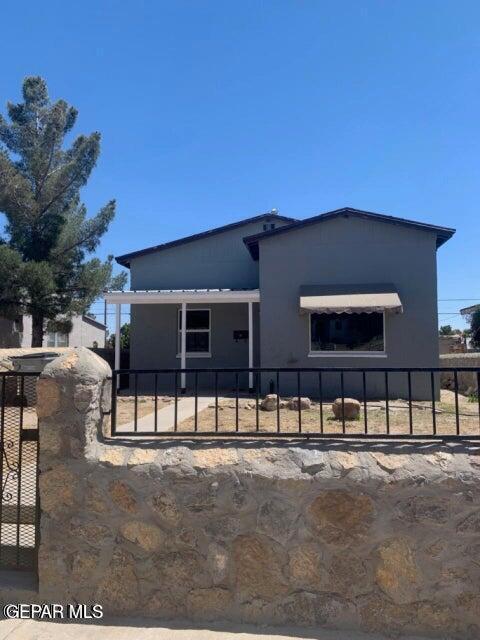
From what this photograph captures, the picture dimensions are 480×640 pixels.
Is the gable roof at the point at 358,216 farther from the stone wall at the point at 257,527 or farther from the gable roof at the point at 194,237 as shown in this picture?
the stone wall at the point at 257,527

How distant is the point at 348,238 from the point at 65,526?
10.5 m

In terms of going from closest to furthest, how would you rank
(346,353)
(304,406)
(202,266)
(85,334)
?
1. (304,406)
2. (346,353)
3. (202,266)
4. (85,334)

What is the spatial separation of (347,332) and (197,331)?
4430 millimetres

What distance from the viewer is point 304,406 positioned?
8492 millimetres

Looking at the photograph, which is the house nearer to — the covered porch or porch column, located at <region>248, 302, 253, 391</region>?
porch column, located at <region>248, 302, 253, 391</region>

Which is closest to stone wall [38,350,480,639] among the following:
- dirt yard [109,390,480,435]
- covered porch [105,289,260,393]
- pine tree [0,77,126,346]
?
dirt yard [109,390,480,435]

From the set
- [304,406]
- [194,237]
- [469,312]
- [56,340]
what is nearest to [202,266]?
[194,237]

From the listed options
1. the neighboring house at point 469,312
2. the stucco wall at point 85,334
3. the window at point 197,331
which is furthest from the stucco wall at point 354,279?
the neighboring house at point 469,312

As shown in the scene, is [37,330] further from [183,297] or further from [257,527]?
[257,527]

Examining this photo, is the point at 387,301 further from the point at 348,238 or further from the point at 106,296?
the point at 106,296

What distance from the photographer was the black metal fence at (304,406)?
435cm

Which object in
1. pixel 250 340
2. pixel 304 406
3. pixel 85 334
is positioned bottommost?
pixel 304 406

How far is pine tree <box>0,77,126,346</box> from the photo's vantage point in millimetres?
16484

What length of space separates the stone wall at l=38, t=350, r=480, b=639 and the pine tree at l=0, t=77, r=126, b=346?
13989 mm
